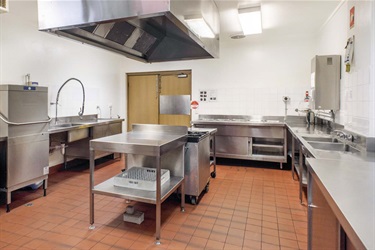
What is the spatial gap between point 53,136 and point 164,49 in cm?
250

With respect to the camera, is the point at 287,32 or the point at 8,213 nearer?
the point at 8,213

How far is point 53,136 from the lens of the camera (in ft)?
A: 12.8

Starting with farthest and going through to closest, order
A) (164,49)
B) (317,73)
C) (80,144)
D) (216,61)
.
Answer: (216,61) → (80,144) → (317,73) → (164,49)

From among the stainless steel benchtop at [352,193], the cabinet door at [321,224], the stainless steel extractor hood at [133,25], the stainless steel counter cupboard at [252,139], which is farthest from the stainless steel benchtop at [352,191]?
the stainless steel counter cupboard at [252,139]

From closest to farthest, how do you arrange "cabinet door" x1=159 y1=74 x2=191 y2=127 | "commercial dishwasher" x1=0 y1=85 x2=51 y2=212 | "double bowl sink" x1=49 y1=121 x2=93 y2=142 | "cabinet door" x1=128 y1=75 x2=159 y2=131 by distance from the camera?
"commercial dishwasher" x1=0 y1=85 x2=51 y2=212, "double bowl sink" x1=49 y1=121 x2=93 y2=142, "cabinet door" x1=159 y1=74 x2=191 y2=127, "cabinet door" x1=128 y1=75 x2=159 y2=131

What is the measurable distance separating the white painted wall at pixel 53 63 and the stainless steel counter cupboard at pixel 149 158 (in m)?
1.94

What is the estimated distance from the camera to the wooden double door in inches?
220

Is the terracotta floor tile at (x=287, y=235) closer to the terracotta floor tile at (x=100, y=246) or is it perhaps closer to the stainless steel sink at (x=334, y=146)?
the stainless steel sink at (x=334, y=146)

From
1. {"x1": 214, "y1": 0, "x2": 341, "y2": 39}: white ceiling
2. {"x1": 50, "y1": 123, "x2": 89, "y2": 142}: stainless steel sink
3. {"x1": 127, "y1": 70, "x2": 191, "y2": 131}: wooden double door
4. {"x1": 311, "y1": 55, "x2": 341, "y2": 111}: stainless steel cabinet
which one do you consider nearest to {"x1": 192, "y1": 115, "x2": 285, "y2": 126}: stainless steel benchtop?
{"x1": 127, "y1": 70, "x2": 191, "y2": 131}: wooden double door

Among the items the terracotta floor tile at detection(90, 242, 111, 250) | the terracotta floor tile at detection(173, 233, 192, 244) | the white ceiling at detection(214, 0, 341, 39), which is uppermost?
the white ceiling at detection(214, 0, 341, 39)

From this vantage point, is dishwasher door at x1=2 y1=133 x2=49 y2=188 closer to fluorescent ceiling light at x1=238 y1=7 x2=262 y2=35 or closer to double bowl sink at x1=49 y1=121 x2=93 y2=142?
double bowl sink at x1=49 y1=121 x2=93 y2=142

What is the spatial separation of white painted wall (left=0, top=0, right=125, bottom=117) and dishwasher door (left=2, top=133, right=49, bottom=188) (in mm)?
1048

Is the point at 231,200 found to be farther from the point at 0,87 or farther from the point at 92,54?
the point at 92,54

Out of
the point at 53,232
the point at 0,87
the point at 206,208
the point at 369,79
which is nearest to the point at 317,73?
the point at 369,79
